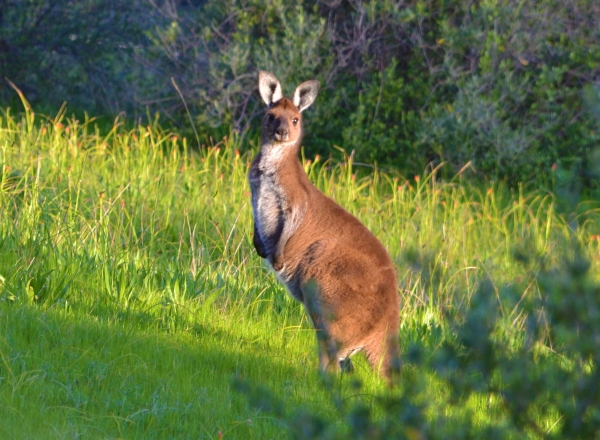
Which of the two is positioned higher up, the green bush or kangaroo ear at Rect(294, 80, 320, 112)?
the green bush

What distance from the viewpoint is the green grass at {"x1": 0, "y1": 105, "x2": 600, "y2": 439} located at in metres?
3.76

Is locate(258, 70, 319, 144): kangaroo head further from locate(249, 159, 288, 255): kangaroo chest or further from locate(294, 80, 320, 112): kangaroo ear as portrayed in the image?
locate(249, 159, 288, 255): kangaroo chest

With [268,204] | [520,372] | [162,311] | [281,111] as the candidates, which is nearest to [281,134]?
[281,111]

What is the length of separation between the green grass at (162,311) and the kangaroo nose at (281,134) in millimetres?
1114

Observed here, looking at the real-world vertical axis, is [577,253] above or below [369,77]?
above

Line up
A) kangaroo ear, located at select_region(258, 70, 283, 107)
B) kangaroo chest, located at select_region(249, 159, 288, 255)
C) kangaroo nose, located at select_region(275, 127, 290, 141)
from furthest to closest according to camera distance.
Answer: kangaroo ear, located at select_region(258, 70, 283, 107) < kangaroo nose, located at select_region(275, 127, 290, 141) < kangaroo chest, located at select_region(249, 159, 288, 255)

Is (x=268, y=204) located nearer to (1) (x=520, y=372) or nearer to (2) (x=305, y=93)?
(2) (x=305, y=93)

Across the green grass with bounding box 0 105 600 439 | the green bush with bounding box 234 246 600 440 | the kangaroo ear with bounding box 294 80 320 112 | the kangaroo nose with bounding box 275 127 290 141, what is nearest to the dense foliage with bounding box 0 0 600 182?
the green grass with bounding box 0 105 600 439

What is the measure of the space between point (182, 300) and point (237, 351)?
0.77 meters

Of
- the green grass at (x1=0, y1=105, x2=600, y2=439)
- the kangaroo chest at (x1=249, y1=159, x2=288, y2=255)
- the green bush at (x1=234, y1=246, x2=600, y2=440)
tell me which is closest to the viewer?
the green bush at (x1=234, y1=246, x2=600, y2=440)

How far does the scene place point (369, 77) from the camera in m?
11.5

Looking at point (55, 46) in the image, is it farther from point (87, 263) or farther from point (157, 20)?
point (87, 263)

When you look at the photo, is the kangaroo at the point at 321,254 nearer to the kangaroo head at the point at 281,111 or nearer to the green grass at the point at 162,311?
the kangaroo head at the point at 281,111

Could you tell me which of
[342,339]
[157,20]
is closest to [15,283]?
[342,339]
